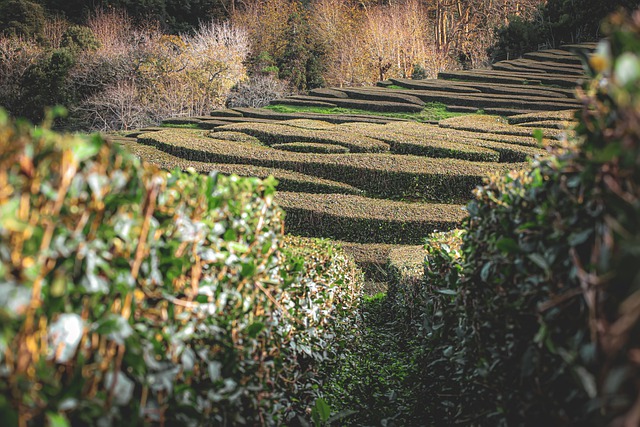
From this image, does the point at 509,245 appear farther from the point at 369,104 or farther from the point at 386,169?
the point at 369,104

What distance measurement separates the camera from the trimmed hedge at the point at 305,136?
13.2 metres

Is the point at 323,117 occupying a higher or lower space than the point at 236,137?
higher

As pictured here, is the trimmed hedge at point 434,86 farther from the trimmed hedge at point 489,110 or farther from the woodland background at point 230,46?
the woodland background at point 230,46

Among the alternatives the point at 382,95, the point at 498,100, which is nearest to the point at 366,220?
the point at 498,100

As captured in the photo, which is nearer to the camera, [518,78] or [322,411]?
[322,411]

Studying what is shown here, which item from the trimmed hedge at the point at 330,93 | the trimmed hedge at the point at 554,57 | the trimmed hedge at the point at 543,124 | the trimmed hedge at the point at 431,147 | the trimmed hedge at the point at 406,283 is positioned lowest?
the trimmed hedge at the point at 406,283

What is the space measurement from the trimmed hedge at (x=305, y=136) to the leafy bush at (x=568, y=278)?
34.0 feet

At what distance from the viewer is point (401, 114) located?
19.3 meters

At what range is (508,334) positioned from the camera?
205 cm

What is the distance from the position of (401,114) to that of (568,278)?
18.3 meters

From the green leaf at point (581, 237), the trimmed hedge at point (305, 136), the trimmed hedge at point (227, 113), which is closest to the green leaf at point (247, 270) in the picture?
the green leaf at point (581, 237)

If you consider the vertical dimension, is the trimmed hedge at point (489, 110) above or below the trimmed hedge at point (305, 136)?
above

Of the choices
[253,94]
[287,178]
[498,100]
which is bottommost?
[287,178]

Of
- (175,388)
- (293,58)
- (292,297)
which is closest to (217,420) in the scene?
(175,388)
